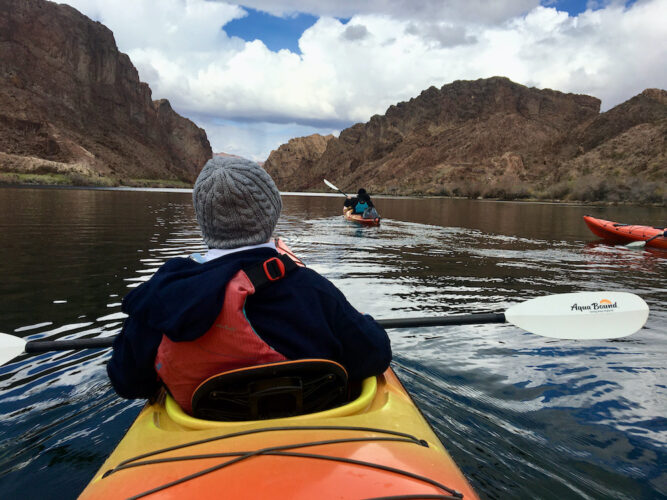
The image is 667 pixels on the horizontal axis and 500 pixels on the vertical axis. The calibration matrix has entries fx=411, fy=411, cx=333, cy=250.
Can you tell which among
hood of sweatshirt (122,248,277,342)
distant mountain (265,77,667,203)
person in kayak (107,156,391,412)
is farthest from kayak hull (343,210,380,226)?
distant mountain (265,77,667,203)

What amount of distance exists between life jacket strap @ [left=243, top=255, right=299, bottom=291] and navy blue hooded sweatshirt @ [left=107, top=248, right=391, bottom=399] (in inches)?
1.6

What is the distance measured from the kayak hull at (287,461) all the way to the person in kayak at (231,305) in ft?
0.83

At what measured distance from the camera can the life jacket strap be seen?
1.62m

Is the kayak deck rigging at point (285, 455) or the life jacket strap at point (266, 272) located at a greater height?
the life jacket strap at point (266, 272)

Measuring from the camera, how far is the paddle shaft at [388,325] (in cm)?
323

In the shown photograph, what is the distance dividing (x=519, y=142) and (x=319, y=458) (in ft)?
→ 477

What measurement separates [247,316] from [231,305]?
15 cm

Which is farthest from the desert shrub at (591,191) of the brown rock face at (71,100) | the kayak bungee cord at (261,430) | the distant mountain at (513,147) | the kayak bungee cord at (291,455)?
the brown rock face at (71,100)

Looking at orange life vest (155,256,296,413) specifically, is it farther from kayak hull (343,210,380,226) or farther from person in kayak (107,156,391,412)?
kayak hull (343,210,380,226)

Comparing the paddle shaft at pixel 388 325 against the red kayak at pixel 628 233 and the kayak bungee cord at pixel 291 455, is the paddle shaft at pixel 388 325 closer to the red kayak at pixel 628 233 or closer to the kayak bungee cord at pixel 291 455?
the kayak bungee cord at pixel 291 455

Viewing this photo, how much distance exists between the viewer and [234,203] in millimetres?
1773

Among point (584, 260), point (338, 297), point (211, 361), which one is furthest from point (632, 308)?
point (584, 260)

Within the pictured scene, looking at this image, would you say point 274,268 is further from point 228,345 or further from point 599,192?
point 599,192

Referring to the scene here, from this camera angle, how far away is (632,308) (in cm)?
361
